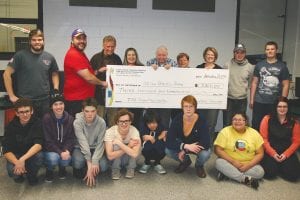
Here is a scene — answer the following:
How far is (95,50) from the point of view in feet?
17.3

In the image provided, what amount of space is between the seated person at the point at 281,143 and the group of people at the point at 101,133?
0.01 m

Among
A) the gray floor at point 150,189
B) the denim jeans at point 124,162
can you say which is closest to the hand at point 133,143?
the denim jeans at point 124,162

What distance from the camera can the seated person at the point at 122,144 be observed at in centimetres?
354

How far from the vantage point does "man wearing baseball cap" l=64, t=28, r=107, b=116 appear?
374 centimetres

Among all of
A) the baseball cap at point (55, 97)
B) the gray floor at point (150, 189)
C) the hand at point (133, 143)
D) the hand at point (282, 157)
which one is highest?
the baseball cap at point (55, 97)

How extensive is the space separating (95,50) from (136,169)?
2.18m

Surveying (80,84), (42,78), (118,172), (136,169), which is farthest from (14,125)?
(136,169)

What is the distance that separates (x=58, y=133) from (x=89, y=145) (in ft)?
1.12

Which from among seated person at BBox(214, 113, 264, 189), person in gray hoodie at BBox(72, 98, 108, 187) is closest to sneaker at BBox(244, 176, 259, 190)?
seated person at BBox(214, 113, 264, 189)

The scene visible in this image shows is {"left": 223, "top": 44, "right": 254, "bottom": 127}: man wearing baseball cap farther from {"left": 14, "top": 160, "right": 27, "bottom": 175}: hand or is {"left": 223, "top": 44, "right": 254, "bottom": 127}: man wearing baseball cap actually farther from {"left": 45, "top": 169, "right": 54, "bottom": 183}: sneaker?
{"left": 14, "top": 160, "right": 27, "bottom": 175}: hand

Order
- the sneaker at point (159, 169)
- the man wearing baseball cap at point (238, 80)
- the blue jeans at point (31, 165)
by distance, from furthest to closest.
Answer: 1. the man wearing baseball cap at point (238, 80)
2. the sneaker at point (159, 169)
3. the blue jeans at point (31, 165)

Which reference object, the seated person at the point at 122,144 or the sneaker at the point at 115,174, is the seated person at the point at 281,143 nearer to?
the seated person at the point at 122,144

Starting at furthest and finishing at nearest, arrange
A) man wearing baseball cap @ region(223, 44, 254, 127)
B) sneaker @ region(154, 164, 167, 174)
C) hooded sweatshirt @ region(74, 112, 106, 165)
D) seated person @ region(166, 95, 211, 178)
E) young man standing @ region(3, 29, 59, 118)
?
man wearing baseball cap @ region(223, 44, 254, 127)
sneaker @ region(154, 164, 167, 174)
seated person @ region(166, 95, 211, 178)
young man standing @ region(3, 29, 59, 118)
hooded sweatshirt @ region(74, 112, 106, 165)

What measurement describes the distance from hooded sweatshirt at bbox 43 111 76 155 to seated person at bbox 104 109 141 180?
37 centimetres
